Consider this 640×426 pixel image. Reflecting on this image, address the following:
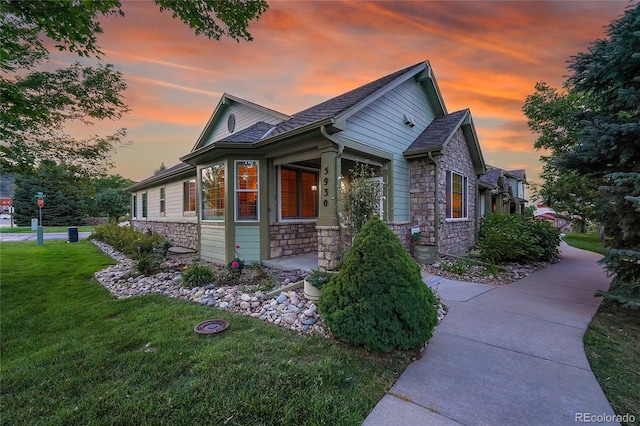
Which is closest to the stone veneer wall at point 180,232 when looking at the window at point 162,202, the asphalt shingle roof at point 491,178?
the window at point 162,202

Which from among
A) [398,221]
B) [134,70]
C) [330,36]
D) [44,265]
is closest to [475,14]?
[330,36]

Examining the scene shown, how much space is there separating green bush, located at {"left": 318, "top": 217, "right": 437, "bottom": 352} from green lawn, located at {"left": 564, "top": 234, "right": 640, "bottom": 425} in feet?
5.07

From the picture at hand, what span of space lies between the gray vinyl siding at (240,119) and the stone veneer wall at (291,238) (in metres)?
3.64

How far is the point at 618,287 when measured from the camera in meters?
4.07

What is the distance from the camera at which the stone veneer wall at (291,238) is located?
24.2 feet

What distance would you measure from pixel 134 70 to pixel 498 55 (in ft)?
33.4

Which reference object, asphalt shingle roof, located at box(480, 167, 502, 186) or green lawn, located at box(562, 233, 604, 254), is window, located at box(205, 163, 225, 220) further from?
asphalt shingle roof, located at box(480, 167, 502, 186)

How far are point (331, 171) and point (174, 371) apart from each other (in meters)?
4.32

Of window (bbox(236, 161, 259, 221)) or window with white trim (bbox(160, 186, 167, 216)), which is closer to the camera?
window (bbox(236, 161, 259, 221))

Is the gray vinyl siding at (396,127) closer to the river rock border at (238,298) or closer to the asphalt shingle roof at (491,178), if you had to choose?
the river rock border at (238,298)

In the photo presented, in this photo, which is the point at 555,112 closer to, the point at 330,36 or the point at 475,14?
the point at 475,14

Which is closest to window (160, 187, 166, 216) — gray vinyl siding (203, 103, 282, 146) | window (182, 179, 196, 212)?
window (182, 179, 196, 212)

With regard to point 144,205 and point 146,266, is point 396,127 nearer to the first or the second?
point 146,266

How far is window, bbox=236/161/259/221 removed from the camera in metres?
7.29
